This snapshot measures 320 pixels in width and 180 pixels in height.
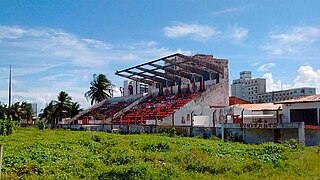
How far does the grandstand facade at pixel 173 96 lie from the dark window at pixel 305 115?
989 cm

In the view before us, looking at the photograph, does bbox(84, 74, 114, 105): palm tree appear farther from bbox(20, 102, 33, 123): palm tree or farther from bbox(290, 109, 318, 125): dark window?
bbox(290, 109, 318, 125): dark window

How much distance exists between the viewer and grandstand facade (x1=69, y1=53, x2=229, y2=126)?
44594 millimetres

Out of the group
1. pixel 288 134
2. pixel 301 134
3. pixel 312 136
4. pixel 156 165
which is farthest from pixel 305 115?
pixel 156 165

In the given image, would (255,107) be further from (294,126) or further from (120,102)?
(120,102)

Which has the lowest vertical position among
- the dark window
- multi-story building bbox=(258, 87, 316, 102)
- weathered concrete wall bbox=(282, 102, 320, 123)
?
the dark window

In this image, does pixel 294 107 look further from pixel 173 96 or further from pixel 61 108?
pixel 61 108

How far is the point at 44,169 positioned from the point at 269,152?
38.8 feet

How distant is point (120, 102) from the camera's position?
212 ft

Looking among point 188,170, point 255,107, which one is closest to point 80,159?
point 188,170

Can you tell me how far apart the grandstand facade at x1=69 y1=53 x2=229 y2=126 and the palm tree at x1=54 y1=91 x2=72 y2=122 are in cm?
401

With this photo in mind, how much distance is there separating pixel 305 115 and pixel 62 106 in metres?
45.2

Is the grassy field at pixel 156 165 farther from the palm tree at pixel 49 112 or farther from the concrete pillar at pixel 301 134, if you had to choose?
the palm tree at pixel 49 112

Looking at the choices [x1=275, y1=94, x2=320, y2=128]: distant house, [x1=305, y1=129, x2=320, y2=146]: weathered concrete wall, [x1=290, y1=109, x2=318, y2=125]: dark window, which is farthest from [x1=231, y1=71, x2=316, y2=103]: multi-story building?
[x1=305, y1=129, x2=320, y2=146]: weathered concrete wall

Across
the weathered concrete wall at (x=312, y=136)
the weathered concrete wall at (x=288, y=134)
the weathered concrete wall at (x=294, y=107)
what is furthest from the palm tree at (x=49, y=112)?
the weathered concrete wall at (x=312, y=136)
